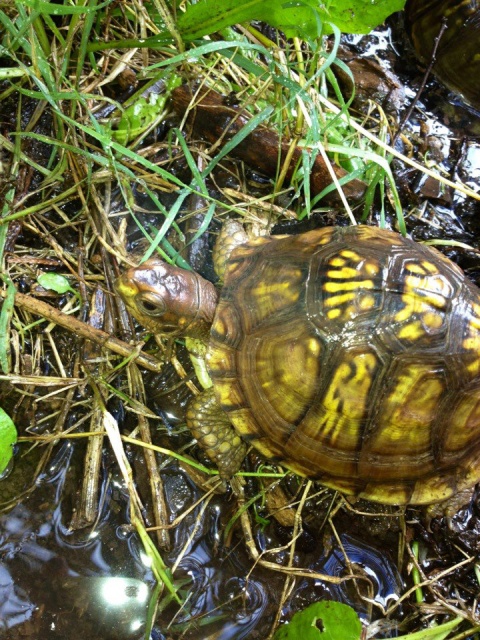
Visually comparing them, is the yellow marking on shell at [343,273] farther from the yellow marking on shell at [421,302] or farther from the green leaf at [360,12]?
the green leaf at [360,12]

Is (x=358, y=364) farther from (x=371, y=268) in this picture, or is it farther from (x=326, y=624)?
(x=326, y=624)

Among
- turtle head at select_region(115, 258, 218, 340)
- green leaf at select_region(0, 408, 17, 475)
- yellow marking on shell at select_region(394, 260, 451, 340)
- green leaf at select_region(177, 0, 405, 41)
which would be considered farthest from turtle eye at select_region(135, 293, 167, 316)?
green leaf at select_region(177, 0, 405, 41)

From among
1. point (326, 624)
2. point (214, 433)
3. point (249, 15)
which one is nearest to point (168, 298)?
point (214, 433)

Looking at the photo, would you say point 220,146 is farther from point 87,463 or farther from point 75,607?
point 75,607

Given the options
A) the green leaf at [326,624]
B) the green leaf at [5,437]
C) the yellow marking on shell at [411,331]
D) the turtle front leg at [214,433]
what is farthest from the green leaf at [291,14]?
the green leaf at [326,624]

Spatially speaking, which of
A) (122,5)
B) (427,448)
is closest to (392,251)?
(427,448)

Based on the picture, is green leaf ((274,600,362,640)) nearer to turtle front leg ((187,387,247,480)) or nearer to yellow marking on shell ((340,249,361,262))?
turtle front leg ((187,387,247,480))
